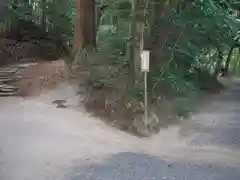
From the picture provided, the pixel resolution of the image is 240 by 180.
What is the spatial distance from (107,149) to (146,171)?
84 centimetres

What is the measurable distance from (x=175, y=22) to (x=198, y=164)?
2.31 metres

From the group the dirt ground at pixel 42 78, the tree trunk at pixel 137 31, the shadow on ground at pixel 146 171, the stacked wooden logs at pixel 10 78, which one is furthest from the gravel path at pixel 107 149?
the stacked wooden logs at pixel 10 78

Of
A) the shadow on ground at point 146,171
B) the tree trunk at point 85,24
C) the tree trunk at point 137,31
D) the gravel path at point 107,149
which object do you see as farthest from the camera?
the tree trunk at point 85,24

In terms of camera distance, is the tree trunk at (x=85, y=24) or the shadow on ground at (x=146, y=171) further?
the tree trunk at (x=85, y=24)

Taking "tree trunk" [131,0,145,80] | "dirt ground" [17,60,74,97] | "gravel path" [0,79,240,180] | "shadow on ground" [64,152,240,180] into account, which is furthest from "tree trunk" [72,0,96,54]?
"shadow on ground" [64,152,240,180]

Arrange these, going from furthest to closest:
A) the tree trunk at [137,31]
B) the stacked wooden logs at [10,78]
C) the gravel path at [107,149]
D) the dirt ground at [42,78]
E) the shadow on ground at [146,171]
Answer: the stacked wooden logs at [10,78] → the dirt ground at [42,78] → the tree trunk at [137,31] → the gravel path at [107,149] → the shadow on ground at [146,171]

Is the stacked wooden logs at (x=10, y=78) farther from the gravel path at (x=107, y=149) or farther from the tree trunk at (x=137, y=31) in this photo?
the tree trunk at (x=137, y=31)

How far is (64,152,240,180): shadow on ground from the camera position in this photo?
3834 millimetres

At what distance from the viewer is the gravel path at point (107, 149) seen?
3.94 metres

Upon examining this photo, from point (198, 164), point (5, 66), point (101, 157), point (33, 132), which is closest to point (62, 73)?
point (5, 66)

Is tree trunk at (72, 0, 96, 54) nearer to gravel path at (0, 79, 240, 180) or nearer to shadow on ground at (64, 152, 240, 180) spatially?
gravel path at (0, 79, 240, 180)

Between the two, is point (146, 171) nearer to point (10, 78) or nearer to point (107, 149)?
point (107, 149)

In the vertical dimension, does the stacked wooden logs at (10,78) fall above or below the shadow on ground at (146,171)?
above

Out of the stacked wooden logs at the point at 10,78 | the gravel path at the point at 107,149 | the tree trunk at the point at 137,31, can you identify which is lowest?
the gravel path at the point at 107,149
